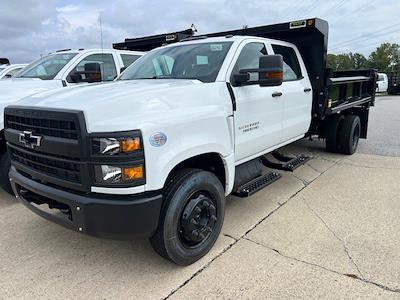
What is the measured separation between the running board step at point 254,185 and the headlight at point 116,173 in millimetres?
1591

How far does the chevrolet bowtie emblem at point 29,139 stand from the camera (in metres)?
A: 2.79

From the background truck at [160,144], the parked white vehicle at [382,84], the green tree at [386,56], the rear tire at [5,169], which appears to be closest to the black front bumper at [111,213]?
the background truck at [160,144]

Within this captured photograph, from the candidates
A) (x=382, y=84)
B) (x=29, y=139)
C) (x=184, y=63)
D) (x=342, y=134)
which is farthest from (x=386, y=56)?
(x=29, y=139)

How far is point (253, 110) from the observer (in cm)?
386

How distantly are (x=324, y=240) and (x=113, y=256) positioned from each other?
2.07 meters

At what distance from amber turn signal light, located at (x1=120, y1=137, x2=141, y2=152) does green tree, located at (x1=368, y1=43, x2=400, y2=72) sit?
7284 centimetres

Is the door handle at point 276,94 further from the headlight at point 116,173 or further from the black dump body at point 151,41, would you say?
the black dump body at point 151,41

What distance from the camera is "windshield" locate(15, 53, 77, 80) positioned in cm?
612

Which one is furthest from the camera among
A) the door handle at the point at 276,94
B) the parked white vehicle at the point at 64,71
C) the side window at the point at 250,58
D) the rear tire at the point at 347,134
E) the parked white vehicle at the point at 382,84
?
the parked white vehicle at the point at 382,84

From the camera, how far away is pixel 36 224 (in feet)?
13.1

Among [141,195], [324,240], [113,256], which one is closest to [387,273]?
[324,240]

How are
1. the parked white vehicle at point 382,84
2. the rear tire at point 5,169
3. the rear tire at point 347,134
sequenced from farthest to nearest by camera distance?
1. the parked white vehicle at point 382,84
2. the rear tire at point 347,134
3. the rear tire at point 5,169

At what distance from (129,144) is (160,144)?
255mm

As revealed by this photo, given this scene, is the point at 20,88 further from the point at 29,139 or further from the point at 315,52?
the point at 315,52
